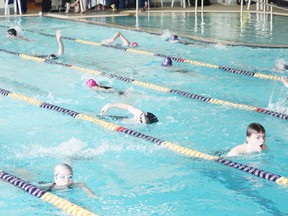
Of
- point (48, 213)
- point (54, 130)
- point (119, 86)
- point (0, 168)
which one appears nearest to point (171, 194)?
point (48, 213)

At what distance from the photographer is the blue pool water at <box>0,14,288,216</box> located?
527 centimetres

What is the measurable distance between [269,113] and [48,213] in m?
3.54

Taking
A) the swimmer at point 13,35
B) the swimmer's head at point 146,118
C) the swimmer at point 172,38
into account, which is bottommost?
the swimmer's head at point 146,118

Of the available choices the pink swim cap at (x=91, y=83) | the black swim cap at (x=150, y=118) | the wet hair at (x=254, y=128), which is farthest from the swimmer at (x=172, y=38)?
the wet hair at (x=254, y=128)

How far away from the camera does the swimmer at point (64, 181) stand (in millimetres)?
5155

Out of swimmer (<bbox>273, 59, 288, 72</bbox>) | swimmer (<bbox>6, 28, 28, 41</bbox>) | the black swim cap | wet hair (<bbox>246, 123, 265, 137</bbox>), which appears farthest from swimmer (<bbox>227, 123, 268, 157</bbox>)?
swimmer (<bbox>6, 28, 28, 41</bbox>)

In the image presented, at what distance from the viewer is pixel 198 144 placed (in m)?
6.68

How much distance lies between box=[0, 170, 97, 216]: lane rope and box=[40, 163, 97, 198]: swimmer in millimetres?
104

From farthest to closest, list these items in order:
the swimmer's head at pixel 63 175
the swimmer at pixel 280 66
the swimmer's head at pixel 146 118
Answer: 1. the swimmer at pixel 280 66
2. the swimmer's head at pixel 146 118
3. the swimmer's head at pixel 63 175

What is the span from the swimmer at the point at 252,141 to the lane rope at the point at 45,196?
5.94ft

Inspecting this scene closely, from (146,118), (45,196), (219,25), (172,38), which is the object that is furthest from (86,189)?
(219,25)

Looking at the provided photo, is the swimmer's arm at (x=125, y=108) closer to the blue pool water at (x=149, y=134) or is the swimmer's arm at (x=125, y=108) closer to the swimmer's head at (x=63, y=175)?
the blue pool water at (x=149, y=134)

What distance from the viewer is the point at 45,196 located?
5.13 metres

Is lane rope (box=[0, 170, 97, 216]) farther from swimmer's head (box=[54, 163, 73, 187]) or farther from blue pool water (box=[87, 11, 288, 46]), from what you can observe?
blue pool water (box=[87, 11, 288, 46])
